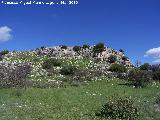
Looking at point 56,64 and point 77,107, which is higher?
point 56,64

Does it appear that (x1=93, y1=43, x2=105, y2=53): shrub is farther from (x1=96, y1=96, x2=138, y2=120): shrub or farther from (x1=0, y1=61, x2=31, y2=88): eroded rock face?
(x1=96, y1=96, x2=138, y2=120): shrub

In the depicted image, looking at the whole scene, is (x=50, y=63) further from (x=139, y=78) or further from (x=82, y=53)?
(x=139, y=78)

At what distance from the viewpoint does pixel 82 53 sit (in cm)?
7719

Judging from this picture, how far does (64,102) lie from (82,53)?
139 feet

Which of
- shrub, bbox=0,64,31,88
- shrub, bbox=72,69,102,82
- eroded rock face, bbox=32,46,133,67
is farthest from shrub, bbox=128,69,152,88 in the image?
eroded rock face, bbox=32,46,133,67

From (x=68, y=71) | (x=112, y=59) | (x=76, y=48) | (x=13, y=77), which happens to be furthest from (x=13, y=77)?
(x=76, y=48)

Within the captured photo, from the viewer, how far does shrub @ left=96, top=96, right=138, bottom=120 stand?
30.7 meters

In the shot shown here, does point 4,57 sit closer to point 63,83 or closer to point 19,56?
point 19,56

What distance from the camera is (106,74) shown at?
2291 inches

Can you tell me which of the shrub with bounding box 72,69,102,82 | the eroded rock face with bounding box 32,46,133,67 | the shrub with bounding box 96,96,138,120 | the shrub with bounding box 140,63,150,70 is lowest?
the shrub with bounding box 96,96,138,120

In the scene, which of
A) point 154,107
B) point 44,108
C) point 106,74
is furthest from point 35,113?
point 106,74

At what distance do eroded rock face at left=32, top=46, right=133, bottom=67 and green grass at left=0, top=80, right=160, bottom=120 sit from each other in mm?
28030

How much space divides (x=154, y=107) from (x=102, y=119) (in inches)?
246

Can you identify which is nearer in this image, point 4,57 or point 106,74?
point 106,74
